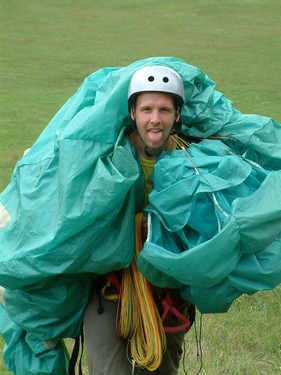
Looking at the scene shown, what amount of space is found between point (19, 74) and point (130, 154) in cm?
1032

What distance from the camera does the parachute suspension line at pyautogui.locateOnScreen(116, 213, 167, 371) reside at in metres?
3.78

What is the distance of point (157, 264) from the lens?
347 cm

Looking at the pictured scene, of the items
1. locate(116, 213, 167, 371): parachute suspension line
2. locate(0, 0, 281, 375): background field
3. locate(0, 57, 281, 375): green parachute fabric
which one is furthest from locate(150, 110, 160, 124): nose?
locate(0, 0, 281, 375): background field

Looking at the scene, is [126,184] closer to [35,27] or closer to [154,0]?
[35,27]

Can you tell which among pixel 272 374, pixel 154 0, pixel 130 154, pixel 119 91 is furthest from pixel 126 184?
pixel 154 0

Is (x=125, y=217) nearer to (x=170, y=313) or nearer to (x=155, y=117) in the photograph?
(x=155, y=117)

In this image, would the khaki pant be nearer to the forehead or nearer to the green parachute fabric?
the green parachute fabric

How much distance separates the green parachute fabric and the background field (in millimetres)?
2228

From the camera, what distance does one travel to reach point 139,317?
383cm

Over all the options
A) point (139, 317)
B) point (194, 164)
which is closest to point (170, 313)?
point (139, 317)

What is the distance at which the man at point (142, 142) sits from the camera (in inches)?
144

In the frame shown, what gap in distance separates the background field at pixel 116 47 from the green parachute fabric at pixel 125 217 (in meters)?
2.23

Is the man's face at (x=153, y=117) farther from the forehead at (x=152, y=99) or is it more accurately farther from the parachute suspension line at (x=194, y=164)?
the parachute suspension line at (x=194, y=164)

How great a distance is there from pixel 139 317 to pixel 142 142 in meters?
0.70
